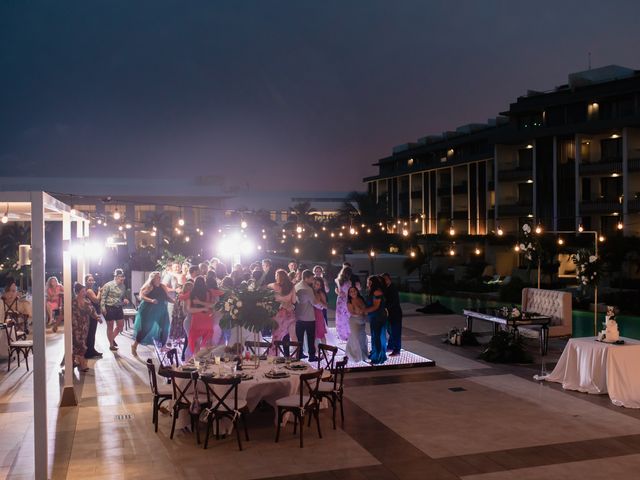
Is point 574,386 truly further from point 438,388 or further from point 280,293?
point 280,293

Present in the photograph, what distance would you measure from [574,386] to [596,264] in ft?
10.2

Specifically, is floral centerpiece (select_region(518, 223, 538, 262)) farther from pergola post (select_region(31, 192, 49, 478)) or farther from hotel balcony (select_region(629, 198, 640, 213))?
hotel balcony (select_region(629, 198, 640, 213))

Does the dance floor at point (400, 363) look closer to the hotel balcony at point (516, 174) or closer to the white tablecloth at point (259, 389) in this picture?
the white tablecloth at point (259, 389)

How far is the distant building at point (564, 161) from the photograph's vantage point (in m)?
30.6

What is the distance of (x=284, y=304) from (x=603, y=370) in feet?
18.1

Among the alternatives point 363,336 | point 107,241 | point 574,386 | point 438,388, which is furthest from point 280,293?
point 107,241

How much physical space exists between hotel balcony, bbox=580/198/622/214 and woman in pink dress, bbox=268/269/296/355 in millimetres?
22929

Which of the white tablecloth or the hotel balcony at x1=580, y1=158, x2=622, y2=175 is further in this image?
the hotel balcony at x1=580, y1=158, x2=622, y2=175

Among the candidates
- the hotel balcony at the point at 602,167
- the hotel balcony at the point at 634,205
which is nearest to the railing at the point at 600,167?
the hotel balcony at the point at 602,167

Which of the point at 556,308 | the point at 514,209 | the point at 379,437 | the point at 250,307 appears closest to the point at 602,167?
the point at 514,209

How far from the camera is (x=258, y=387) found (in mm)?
8352

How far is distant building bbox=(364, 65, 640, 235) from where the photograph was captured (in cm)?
3064

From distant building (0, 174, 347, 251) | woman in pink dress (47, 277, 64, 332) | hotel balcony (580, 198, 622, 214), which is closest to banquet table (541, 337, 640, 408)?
woman in pink dress (47, 277, 64, 332)

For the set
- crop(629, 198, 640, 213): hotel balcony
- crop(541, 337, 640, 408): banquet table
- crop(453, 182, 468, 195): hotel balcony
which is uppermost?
crop(453, 182, 468, 195): hotel balcony
